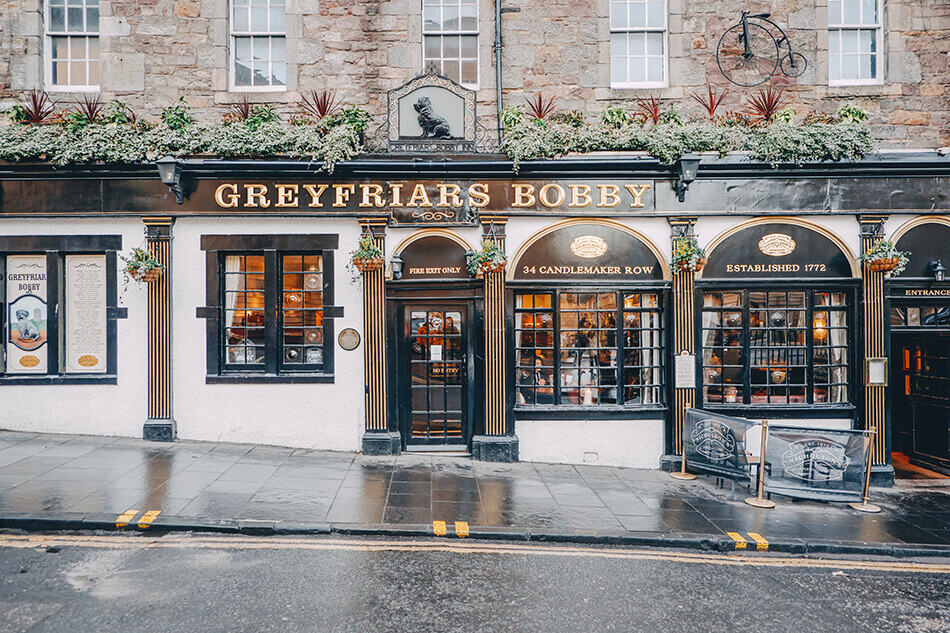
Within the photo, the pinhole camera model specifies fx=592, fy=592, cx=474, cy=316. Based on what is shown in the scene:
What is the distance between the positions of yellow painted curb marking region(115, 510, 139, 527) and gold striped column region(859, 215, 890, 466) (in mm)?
10622

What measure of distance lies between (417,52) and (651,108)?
13.2 feet

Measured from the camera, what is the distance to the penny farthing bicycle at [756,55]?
32.7 feet

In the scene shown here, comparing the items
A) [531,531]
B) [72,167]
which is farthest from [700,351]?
[72,167]

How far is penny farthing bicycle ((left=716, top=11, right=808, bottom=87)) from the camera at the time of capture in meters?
9.98

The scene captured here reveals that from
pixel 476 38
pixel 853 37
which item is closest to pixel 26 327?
pixel 476 38

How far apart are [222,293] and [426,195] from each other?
3.82 metres

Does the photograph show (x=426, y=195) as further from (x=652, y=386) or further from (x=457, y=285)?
(x=652, y=386)

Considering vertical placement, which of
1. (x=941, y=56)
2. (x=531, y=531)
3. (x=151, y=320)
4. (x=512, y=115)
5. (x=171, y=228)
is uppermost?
(x=941, y=56)

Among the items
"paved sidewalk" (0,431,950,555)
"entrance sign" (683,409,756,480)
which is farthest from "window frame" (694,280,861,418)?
"paved sidewalk" (0,431,950,555)

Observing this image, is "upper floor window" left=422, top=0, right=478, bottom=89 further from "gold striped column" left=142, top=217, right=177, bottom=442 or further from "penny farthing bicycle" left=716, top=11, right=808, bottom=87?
"gold striped column" left=142, top=217, right=177, bottom=442

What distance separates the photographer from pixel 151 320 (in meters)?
9.66

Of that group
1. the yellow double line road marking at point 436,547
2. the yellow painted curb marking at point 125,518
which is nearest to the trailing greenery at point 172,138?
the yellow painted curb marking at point 125,518

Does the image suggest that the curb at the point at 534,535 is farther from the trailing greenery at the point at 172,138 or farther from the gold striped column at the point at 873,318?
the trailing greenery at the point at 172,138

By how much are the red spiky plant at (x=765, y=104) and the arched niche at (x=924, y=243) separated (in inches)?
111
